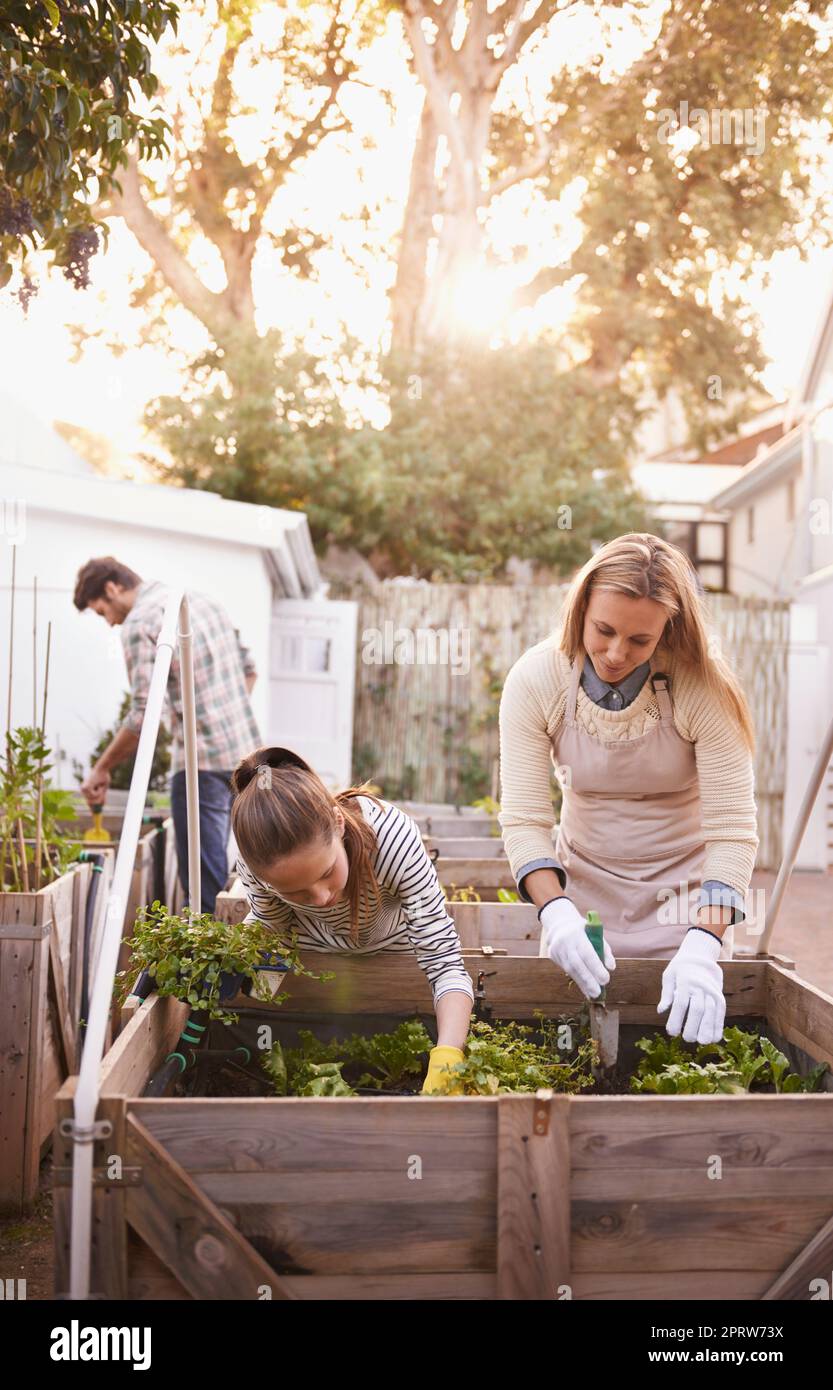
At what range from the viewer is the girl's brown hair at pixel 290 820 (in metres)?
2.14

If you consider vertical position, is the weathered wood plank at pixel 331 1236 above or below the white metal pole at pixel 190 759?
below

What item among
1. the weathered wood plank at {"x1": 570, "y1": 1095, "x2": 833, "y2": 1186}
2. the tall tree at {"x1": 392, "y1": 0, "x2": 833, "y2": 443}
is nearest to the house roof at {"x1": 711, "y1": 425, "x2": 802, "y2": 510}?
the tall tree at {"x1": 392, "y1": 0, "x2": 833, "y2": 443}

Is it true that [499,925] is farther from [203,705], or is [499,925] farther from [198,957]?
[203,705]

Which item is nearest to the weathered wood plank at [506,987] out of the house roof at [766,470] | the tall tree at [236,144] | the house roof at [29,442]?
the house roof at [29,442]

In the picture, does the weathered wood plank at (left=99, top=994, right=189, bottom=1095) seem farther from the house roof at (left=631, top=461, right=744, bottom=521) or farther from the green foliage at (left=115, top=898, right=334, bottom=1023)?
the house roof at (left=631, top=461, right=744, bottom=521)

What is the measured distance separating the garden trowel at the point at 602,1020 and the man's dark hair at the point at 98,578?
9.97 ft

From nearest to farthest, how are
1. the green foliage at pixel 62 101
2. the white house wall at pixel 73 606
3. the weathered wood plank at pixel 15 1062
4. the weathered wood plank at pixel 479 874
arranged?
the green foliage at pixel 62 101, the weathered wood plank at pixel 15 1062, the weathered wood plank at pixel 479 874, the white house wall at pixel 73 606

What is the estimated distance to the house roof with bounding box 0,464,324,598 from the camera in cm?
678

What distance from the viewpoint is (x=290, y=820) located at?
2137 millimetres

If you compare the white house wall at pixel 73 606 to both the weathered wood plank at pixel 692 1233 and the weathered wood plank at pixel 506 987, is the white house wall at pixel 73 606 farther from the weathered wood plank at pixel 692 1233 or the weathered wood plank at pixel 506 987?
the weathered wood plank at pixel 692 1233

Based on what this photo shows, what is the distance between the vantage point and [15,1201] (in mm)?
3215

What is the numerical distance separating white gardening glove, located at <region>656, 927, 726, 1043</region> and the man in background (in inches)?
108

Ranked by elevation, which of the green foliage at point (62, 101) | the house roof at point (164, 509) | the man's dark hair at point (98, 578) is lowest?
the man's dark hair at point (98, 578)
